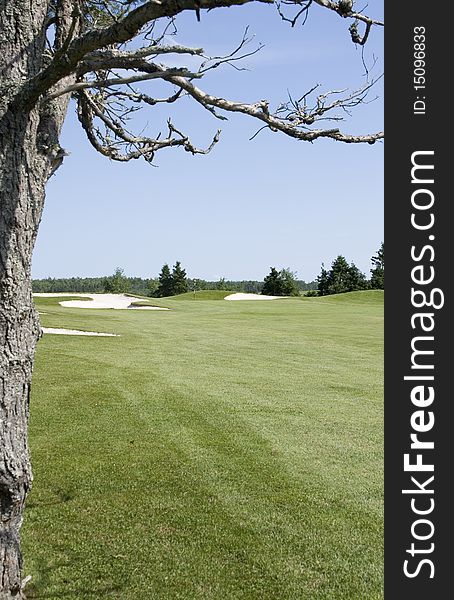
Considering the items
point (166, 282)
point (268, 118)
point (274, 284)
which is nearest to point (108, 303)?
point (274, 284)

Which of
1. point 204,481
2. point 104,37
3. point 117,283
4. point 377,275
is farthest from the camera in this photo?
point 117,283

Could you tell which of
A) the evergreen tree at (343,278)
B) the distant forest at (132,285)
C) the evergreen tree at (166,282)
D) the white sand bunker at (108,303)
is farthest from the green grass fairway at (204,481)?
the distant forest at (132,285)

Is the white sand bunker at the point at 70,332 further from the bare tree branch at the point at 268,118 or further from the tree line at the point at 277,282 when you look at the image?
the tree line at the point at 277,282

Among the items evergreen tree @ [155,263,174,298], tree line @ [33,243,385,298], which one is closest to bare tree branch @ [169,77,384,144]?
tree line @ [33,243,385,298]

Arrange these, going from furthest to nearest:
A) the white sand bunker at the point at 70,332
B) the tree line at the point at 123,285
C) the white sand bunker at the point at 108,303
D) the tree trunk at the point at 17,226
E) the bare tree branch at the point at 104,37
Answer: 1. the tree line at the point at 123,285
2. the white sand bunker at the point at 108,303
3. the white sand bunker at the point at 70,332
4. the tree trunk at the point at 17,226
5. the bare tree branch at the point at 104,37

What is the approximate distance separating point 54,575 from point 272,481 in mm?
2406

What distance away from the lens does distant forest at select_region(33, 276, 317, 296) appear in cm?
7717

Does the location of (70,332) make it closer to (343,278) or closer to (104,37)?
(104,37)

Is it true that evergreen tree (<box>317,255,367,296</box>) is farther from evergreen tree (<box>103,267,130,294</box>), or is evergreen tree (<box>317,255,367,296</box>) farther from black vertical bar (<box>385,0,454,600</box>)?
black vertical bar (<box>385,0,454,600</box>)

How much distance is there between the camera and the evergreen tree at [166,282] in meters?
64.5

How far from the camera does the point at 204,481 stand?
6.18 m

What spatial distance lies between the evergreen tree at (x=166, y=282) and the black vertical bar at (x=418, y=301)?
60.5m

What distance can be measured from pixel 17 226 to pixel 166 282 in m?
61.8

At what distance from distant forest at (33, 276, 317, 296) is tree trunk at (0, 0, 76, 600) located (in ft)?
220
